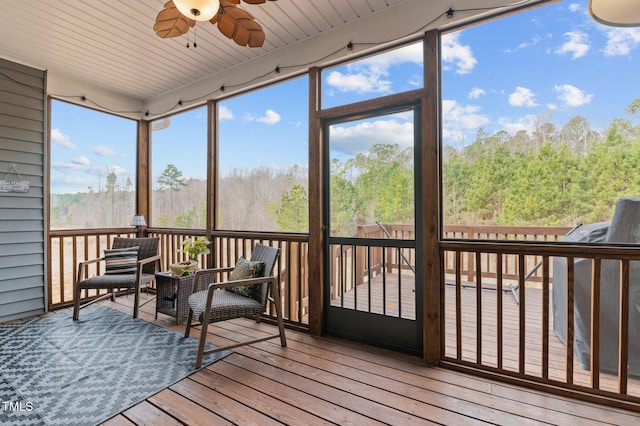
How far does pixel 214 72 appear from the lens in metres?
3.84

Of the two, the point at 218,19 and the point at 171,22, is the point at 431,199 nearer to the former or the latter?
the point at 218,19

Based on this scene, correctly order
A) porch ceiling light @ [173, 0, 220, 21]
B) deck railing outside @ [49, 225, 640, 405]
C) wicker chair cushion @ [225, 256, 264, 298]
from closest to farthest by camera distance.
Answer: porch ceiling light @ [173, 0, 220, 21], deck railing outside @ [49, 225, 640, 405], wicker chair cushion @ [225, 256, 264, 298]

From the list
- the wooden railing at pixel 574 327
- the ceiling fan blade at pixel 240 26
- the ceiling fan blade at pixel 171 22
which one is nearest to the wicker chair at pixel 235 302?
the wooden railing at pixel 574 327

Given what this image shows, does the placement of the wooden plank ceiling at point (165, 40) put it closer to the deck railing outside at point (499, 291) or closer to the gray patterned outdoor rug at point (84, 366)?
the deck railing outside at point (499, 291)

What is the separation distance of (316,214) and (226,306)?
1.17 m

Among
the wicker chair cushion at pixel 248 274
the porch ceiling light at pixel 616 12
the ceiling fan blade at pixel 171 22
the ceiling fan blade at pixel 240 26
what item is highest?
the ceiling fan blade at pixel 171 22

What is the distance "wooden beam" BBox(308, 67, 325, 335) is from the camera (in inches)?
119

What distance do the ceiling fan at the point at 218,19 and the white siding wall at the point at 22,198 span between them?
2501 millimetres

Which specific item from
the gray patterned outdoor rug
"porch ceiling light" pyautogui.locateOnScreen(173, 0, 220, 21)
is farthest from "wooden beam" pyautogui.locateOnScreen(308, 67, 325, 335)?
"porch ceiling light" pyautogui.locateOnScreen(173, 0, 220, 21)

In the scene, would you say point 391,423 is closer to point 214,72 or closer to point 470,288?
point 470,288

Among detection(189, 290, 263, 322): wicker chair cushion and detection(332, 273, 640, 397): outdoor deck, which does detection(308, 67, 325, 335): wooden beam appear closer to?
detection(332, 273, 640, 397): outdoor deck

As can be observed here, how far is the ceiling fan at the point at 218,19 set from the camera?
1.78 metres

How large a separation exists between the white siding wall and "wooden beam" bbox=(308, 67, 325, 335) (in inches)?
125

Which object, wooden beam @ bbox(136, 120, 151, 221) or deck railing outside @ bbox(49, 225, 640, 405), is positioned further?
wooden beam @ bbox(136, 120, 151, 221)
